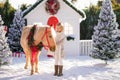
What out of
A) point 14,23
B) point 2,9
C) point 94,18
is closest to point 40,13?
point 14,23

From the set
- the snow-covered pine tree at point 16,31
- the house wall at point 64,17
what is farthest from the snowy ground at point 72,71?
the snow-covered pine tree at point 16,31

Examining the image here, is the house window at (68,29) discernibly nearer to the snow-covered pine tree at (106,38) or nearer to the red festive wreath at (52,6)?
the red festive wreath at (52,6)

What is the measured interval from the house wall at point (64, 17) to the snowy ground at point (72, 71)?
2631mm

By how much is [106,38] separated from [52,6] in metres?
5.00

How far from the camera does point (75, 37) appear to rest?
2094 cm

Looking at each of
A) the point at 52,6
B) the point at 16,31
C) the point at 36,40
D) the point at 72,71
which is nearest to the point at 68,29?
the point at 52,6

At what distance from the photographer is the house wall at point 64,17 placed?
68.7 ft

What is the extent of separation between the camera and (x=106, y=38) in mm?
16953

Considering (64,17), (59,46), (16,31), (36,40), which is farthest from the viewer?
(16,31)

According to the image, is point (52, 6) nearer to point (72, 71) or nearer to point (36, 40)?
point (72, 71)

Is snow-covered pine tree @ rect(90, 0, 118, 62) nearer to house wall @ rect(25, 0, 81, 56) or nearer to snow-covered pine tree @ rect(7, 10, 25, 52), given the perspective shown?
house wall @ rect(25, 0, 81, 56)

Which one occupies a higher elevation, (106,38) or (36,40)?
(106,38)

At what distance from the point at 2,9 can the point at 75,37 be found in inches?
225

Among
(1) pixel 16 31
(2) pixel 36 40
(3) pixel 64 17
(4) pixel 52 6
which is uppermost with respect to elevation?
(4) pixel 52 6
